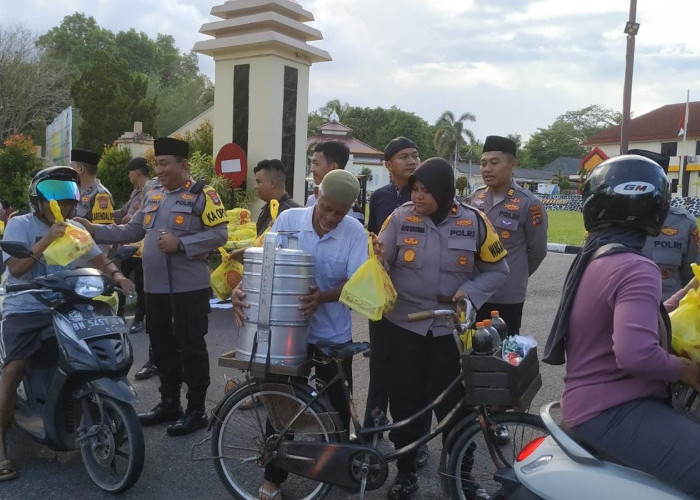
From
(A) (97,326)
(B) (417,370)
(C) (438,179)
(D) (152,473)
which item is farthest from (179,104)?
(B) (417,370)

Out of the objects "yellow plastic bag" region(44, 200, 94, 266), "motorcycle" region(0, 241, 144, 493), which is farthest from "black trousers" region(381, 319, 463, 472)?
"yellow plastic bag" region(44, 200, 94, 266)

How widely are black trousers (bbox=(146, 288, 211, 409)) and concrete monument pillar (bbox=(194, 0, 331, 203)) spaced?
20.5 feet

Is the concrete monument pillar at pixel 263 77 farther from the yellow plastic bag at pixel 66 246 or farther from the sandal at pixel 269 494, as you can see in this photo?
the sandal at pixel 269 494

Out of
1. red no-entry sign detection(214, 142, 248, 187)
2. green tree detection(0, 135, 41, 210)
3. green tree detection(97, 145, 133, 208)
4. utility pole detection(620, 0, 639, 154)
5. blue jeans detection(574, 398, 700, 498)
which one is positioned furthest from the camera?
utility pole detection(620, 0, 639, 154)

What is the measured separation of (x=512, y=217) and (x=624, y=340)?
2.67m

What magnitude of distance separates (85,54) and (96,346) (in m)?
65.5

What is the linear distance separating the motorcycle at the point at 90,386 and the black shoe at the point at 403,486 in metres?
1.41

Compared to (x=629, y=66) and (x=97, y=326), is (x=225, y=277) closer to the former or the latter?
(x=97, y=326)

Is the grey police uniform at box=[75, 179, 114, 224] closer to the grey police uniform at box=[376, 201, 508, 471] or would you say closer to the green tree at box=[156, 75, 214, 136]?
the grey police uniform at box=[376, 201, 508, 471]

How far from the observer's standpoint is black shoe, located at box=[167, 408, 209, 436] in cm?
418

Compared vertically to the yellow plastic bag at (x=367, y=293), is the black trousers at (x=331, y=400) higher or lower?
lower

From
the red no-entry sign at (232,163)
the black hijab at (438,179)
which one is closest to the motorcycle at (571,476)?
the black hijab at (438,179)

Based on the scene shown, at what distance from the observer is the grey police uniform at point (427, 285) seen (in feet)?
11.1

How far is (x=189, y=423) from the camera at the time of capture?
423cm
